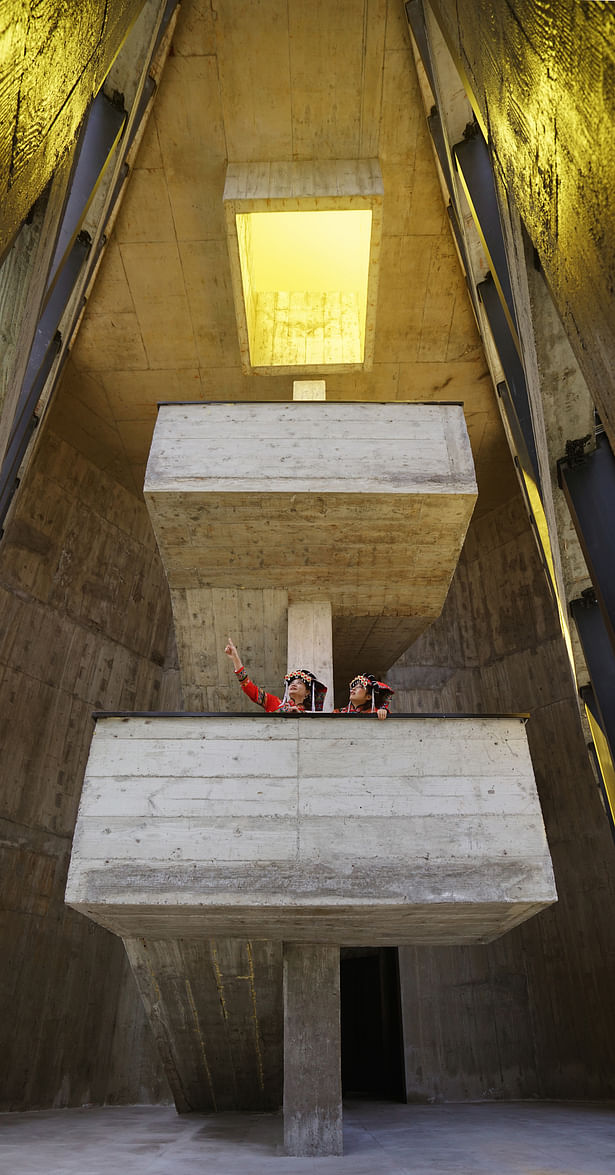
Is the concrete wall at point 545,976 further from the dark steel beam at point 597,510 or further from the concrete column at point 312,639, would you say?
the dark steel beam at point 597,510

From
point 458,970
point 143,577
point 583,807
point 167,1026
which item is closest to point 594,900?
point 583,807

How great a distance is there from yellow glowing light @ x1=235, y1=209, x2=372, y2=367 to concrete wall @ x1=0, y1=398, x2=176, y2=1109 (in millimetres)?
4121

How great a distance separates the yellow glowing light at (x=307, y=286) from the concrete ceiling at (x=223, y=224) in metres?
0.40

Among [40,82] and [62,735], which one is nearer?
[40,82]

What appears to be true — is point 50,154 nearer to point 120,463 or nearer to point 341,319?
point 341,319

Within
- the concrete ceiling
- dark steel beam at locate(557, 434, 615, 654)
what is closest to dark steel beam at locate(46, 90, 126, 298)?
the concrete ceiling

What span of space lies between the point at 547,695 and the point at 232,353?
291 inches

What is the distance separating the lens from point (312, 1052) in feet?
20.8

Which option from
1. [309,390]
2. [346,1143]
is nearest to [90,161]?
[309,390]

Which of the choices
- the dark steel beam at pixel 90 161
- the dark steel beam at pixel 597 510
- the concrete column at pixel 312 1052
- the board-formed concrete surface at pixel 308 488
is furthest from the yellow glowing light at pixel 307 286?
the concrete column at pixel 312 1052

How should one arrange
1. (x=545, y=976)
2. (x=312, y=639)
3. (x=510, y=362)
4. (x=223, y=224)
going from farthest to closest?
1. (x=545, y=976)
2. (x=223, y=224)
3. (x=510, y=362)
4. (x=312, y=639)

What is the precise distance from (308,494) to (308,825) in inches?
120

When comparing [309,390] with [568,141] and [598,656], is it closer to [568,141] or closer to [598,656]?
[598,656]

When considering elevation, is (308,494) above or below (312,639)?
above
